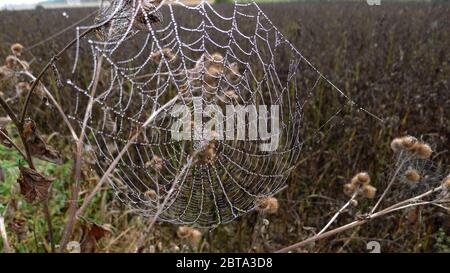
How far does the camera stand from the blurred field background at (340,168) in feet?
7.13

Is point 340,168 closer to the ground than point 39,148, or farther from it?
closer to the ground

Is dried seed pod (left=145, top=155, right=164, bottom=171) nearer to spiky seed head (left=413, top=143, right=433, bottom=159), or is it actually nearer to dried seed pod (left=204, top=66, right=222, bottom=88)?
dried seed pod (left=204, top=66, right=222, bottom=88)

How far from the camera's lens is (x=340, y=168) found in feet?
8.72

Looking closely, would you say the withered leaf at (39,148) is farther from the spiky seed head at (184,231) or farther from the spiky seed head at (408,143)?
the spiky seed head at (408,143)

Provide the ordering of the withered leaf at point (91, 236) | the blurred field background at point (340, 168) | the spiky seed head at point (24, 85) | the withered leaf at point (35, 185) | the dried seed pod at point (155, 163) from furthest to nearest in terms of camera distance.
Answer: the blurred field background at point (340, 168), the spiky seed head at point (24, 85), the dried seed pod at point (155, 163), the withered leaf at point (91, 236), the withered leaf at point (35, 185)

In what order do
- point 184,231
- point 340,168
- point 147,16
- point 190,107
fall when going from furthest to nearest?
point 340,168 → point 190,107 → point 184,231 → point 147,16

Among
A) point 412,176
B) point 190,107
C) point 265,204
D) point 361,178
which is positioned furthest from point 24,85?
point 412,176

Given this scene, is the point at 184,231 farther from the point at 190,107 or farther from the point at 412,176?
the point at 412,176

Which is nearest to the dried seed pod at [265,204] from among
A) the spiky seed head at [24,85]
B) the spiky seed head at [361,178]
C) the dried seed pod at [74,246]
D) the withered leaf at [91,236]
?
the spiky seed head at [361,178]

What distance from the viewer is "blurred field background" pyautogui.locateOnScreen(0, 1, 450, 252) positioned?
2.17 meters

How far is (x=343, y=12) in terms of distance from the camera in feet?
20.3

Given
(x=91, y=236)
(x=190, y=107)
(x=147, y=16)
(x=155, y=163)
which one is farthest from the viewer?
(x=190, y=107)

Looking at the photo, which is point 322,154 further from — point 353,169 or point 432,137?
point 432,137

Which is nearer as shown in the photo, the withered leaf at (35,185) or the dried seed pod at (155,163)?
the withered leaf at (35,185)
